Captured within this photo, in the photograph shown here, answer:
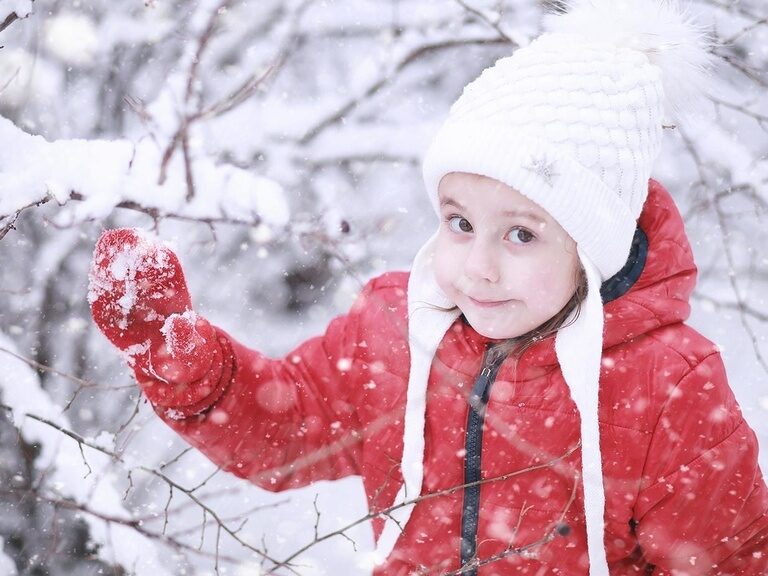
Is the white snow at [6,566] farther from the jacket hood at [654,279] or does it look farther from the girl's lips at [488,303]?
the jacket hood at [654,279]

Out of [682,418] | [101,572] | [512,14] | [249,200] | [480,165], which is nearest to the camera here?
[480,165]

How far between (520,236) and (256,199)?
890mm

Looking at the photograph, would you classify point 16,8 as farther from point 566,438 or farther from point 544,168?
A: point 566,438

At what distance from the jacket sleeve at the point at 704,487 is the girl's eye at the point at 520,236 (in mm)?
563

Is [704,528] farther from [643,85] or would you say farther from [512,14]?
[512,14]

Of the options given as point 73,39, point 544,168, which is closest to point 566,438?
point 544,168

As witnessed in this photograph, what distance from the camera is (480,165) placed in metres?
1.58

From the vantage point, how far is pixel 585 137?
1592 millimetres

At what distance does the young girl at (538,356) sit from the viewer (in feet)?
5.32

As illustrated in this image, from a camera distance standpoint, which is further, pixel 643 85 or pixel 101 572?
pixel 101 572

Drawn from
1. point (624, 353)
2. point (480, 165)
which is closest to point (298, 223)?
point (480, 165)

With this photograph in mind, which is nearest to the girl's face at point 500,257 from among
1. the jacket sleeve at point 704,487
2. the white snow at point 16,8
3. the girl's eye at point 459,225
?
the girl's eye at point 459,225

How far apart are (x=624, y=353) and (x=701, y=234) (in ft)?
7.08

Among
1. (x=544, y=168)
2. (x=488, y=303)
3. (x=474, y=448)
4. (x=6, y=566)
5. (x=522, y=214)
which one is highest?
(x=544, y=168)
